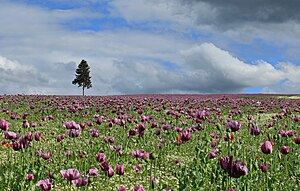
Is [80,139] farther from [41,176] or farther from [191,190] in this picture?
[191,190]

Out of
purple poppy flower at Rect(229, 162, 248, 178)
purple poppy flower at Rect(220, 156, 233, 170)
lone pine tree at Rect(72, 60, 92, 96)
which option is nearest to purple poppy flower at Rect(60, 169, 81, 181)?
purple poppy flower at Rect(220, 156, 233, 170)

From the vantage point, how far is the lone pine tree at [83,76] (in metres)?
80.1

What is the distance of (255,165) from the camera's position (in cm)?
718

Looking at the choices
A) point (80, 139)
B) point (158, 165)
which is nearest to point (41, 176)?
point (158, 165)

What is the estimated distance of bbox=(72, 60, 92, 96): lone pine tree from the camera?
80.1 m

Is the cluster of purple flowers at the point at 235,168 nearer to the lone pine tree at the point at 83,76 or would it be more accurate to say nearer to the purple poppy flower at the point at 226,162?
the purple poppy flower at the point at 226,162

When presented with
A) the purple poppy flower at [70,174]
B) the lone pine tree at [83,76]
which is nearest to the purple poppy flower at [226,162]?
the purple poppy flower at [70,174]

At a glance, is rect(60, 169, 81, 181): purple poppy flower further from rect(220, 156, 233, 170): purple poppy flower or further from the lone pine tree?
the lone pine tree

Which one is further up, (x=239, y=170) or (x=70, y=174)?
(x=239, y=170)

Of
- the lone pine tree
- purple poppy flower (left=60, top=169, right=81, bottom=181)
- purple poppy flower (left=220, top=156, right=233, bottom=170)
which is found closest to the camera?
purple poppy flower (left=220, top=156, right=233, bottom=170)

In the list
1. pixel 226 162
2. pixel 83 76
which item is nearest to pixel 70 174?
pixel 226 162

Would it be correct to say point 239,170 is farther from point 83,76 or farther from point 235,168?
point 83,76

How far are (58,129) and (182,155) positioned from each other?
677 centimetres

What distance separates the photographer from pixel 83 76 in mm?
80062
